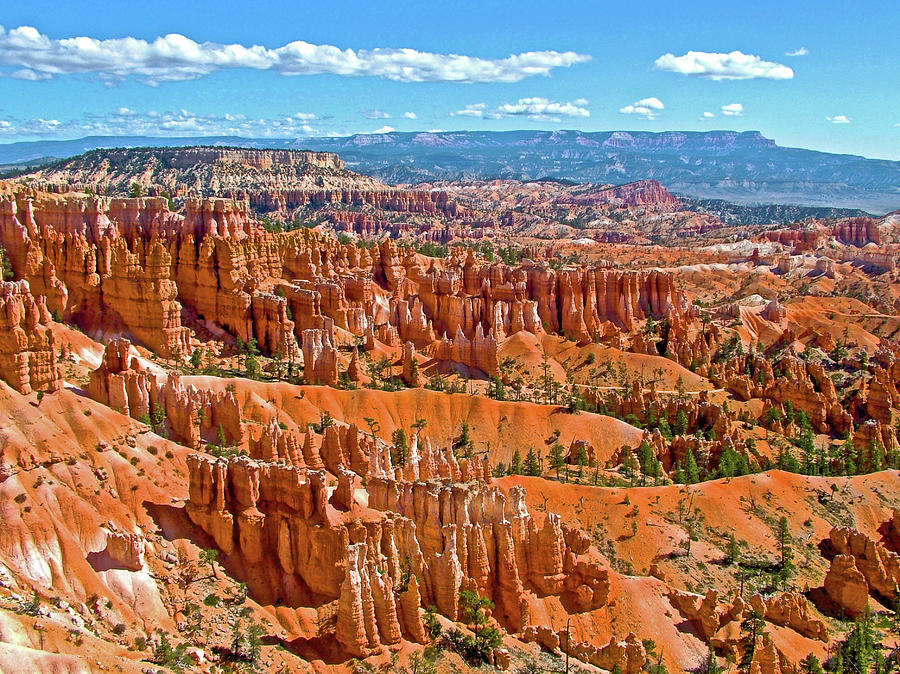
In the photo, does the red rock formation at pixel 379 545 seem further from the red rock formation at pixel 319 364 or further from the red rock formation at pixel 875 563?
the red rock formation at pixel 319 364

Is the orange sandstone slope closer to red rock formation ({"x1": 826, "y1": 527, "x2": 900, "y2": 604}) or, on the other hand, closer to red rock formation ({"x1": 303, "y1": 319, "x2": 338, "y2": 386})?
red rock formation ({"x1": 826, "y1": 527, "x2": 900, "y2": 604})

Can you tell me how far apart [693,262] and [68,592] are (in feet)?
494

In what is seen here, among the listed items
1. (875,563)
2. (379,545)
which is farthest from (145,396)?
(875,563)

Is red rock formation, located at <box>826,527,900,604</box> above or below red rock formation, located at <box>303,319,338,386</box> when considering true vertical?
below

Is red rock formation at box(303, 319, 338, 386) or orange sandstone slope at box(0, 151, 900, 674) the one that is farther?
red rock formation at box(303, 319, 338, 386)

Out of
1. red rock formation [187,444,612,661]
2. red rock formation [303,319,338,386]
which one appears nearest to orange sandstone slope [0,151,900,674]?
red rock formation [187,444,612,661]

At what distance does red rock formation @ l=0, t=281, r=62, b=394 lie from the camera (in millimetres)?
36344

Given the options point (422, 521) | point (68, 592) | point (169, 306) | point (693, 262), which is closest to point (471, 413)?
point (169, 306)

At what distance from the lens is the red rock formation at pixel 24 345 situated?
3634cm

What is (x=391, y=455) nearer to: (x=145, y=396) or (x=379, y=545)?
(x=145, y=396)

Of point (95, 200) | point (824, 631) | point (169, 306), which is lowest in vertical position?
point (824, 631)

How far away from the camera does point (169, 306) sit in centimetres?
6681

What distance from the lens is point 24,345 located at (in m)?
36.8

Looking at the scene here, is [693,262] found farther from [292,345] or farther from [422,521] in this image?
[422,521]
